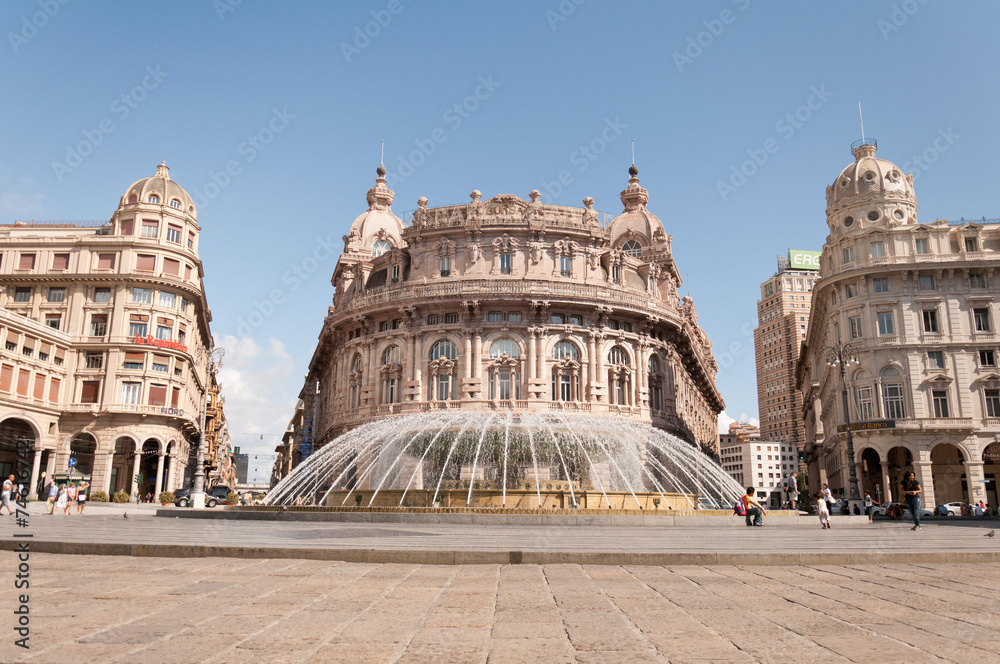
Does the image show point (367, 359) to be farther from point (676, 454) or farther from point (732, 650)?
point (732, 650)

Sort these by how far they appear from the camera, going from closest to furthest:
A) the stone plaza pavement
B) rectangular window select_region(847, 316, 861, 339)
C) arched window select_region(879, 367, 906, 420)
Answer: the stone plaza pavement
arched window select_region(879, 367, 906, 420)
rectangular window select_region(847, 316, 861, 339)

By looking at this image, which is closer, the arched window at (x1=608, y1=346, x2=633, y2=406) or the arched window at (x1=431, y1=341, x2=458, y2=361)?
the arched window at (x1=431, y1=341, x2=458, y2=361)

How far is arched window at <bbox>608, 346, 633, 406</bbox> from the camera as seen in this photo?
47.8 m

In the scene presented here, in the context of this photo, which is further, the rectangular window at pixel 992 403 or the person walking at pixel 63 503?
the rectangular window at pixel 992 403

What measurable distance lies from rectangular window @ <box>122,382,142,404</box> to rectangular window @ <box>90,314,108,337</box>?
4.07 m

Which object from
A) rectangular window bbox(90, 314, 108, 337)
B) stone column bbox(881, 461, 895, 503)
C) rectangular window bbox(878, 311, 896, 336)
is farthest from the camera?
rectangular window bbox(90, 314, 108, 337)

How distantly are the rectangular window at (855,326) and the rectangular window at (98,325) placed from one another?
166ft

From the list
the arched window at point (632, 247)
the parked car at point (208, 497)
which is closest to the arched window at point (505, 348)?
the parked car at point (208, 497)

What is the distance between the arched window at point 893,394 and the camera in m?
47.5

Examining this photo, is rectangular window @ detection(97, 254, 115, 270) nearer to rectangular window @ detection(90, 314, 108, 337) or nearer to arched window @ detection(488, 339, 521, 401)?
rectangular window @ detection(90, 314, 108, 337)

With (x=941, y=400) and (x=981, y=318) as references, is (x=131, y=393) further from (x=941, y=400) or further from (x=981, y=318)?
(x=981, y=318)

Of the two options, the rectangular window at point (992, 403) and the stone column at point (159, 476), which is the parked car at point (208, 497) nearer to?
the stone column at point (159, 476)

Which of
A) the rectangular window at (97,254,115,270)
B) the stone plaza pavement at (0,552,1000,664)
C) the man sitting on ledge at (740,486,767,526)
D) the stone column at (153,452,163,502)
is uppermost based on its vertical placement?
the rectangular window at (97,254,115,270)

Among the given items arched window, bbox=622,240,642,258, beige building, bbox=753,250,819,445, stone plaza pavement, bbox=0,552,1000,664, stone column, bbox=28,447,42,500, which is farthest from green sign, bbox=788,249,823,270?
stone plaza pavement, bbox=0,552,1000,664
